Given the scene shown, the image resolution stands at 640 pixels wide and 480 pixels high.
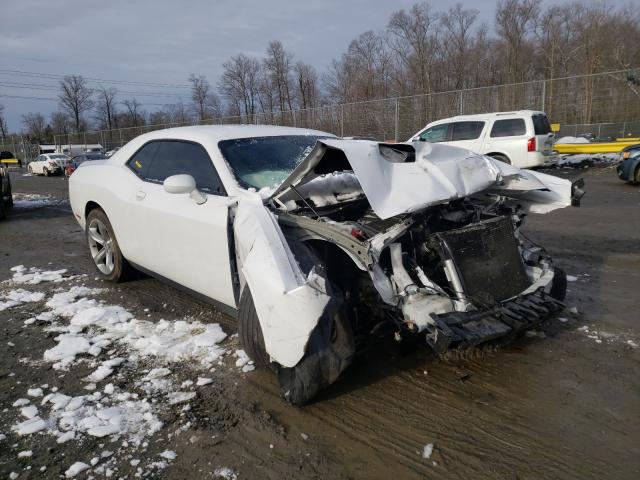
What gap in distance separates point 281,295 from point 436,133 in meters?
12.6

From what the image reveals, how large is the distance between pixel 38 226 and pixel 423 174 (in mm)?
8663

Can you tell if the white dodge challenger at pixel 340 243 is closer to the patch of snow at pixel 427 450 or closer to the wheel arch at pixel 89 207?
the patch of snow at pixel 427 450

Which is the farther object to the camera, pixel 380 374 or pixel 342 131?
pixel 342 131

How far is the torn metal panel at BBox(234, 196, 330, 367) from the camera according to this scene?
2316mm

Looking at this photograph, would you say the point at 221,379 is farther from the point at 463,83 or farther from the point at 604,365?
the point at 463,83

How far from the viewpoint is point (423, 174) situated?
2955 mm

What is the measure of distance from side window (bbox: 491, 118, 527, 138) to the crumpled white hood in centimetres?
1000

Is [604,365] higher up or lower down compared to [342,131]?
lower down

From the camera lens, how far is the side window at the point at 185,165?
11.6 feet

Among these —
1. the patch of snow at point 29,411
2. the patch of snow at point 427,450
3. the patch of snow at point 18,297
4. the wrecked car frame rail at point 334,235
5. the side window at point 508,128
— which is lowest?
the patch of snow at point 427,450

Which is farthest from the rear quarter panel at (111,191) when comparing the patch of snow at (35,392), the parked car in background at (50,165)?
the parked car in background at (50,165)

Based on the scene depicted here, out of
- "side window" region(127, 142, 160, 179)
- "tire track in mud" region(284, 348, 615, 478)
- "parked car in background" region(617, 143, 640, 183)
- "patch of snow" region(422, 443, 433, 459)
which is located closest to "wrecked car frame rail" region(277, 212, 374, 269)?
"tire track in mud" region(284, 348, 615, 478)

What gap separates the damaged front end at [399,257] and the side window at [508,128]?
1006 centimetres

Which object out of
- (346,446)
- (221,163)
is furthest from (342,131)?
(346,446)
